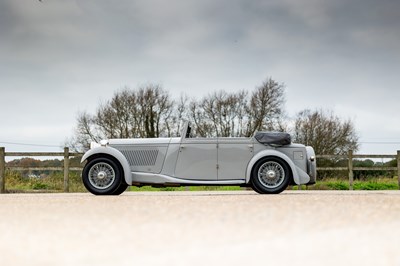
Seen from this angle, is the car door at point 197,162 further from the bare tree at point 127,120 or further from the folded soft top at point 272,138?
the bare tree at point 127,120

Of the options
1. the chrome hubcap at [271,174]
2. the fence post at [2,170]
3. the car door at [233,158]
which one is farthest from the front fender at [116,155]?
the fence post at [2,170]

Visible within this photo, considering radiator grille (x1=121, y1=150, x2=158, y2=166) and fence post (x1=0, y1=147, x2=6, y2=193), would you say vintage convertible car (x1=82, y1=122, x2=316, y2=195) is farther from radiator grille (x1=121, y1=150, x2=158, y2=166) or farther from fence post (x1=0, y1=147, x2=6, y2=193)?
fence post (x1=0, y1=147, x2=6, y2=193)

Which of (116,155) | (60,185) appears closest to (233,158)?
(116,155)

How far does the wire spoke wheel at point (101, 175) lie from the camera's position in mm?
9320

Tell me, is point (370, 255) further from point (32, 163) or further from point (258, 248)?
point (32, 163)

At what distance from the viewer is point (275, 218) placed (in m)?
5.11

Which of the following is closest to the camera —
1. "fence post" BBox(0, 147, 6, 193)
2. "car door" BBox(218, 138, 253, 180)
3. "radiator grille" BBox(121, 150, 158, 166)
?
"car door" BBox(218, 138, 253, 180)

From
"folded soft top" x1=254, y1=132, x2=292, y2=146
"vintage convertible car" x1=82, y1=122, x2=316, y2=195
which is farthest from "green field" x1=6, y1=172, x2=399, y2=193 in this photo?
"folded soft top" x1=254, y1=132, x2=292, y2=146

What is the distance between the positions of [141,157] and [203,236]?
568 cm

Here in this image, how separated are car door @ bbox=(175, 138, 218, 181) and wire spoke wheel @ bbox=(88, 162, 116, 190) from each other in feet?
3.63

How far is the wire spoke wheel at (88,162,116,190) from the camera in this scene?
932 cm

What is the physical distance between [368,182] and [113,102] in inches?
458

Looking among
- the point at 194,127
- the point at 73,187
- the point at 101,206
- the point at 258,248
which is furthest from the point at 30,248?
the point at 194,127

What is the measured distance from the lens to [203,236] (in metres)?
4.05
